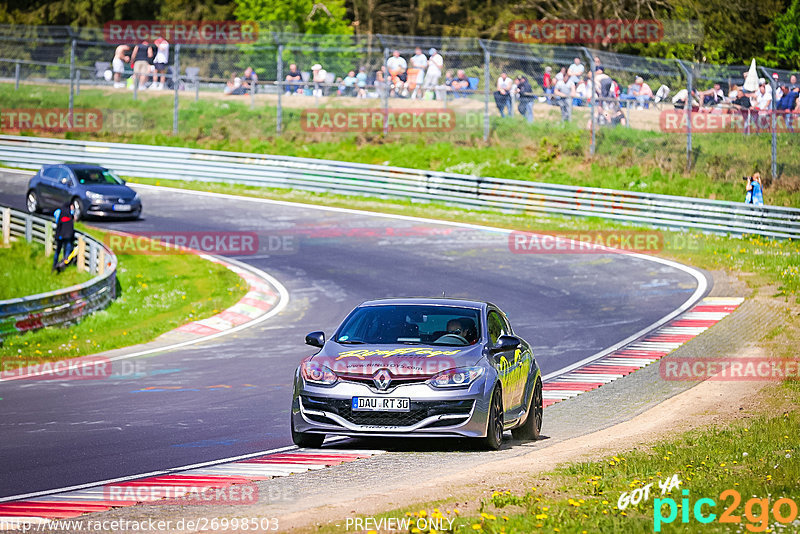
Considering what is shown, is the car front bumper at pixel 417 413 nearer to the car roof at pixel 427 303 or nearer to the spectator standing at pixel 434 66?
the car roof at pixel 427 303

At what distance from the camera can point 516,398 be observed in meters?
10.8

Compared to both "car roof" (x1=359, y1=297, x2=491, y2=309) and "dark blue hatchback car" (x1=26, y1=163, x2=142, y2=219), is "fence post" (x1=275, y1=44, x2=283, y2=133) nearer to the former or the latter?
"dark blue hatchback car" (x1=26, y1=163, x2=142, y2=219)

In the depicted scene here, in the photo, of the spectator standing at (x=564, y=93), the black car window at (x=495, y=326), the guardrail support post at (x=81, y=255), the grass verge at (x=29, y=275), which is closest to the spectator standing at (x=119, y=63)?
the grass verge at (x=29, y=275)

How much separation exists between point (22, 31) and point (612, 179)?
86.1ft

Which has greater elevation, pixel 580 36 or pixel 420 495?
pixel 580 36

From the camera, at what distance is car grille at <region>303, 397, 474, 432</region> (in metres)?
9.68

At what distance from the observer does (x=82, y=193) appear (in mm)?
30844

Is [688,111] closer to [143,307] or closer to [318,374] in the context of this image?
[143,307]

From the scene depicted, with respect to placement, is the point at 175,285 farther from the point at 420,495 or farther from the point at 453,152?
the point at 420,495

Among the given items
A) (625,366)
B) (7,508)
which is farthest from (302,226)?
(7,508)

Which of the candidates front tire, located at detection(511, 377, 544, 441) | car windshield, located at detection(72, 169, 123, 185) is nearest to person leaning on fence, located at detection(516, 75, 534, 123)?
car windshield, located at detection(72, 169, 123, 185)

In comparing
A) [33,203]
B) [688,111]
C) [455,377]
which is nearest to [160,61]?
[33,203]

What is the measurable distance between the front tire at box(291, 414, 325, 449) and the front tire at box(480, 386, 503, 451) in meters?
1.49

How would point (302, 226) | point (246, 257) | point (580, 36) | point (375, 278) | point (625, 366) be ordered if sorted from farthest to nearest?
point (580, 36) → point (302, 226) → point (246, 257) → point (375, 278) → point (625, 366)
